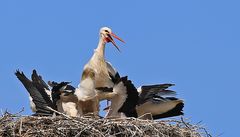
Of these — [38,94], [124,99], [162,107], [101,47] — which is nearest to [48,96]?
[38,94]

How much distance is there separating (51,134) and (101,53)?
225 cm

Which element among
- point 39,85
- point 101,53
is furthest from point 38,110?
point 101,53

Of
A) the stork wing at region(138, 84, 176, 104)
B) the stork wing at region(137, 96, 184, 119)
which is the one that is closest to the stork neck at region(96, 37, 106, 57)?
the stork wing at region(138, 84, 176, 104)

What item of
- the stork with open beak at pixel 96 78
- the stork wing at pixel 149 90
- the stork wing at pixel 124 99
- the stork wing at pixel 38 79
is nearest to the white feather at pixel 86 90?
the stork with open beak at pixel 96 78

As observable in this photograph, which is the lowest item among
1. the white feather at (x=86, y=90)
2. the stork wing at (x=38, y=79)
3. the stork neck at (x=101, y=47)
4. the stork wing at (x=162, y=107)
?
the stork wing at (x=162, y=107)

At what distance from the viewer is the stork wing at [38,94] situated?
39.6 ft

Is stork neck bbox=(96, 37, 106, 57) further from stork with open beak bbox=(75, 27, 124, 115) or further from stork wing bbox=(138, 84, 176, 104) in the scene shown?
stork wing bbox=(138, 84, 176, 104)

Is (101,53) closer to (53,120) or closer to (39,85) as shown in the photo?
(39,85)

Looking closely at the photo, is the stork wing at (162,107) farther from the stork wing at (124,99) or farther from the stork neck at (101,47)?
the stork neck at (101,47)

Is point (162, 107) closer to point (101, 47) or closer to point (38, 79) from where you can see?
point (101, 47)

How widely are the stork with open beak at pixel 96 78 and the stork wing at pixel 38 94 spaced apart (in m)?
0.34

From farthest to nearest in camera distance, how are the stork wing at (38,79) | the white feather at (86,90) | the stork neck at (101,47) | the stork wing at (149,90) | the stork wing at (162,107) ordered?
the stork neck at (101,47)
the stork wing at (162,107)
the stork wing at (149,90)
the stork wing at (38,79)
the white feather at (86,90)

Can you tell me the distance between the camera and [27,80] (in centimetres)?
1234

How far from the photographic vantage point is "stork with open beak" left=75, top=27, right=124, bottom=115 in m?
12.1
